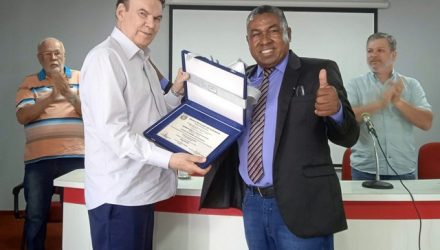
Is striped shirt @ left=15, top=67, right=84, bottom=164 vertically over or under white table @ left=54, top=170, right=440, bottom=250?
over

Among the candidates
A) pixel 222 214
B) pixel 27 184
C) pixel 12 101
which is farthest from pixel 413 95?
pixel 12 101

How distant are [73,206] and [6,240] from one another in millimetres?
2120

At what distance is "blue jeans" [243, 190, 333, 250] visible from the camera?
4.60 ft

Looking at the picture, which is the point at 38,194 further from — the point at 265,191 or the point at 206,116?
the point at 265,191

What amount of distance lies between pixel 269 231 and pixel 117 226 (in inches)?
21.6

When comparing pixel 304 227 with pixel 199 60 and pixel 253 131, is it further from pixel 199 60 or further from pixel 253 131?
pixel 199 60

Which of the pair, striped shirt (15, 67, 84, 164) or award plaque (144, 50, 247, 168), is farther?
striped shirt (15, 67, 84, 164)

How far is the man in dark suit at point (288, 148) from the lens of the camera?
1390mm

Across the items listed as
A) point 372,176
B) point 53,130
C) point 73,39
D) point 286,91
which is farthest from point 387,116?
point 73,39

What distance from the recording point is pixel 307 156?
1.41 meters

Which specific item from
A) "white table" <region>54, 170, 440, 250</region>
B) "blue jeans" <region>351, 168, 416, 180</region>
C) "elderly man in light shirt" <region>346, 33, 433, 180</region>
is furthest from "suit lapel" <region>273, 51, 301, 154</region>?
"blue jeans" <region>351, 168, 416, 180</region>

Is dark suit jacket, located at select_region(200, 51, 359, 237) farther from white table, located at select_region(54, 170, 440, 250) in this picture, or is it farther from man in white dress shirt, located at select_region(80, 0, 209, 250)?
white table, located at select_region(54, 170, 440, 250)

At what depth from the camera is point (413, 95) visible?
8.64 ft

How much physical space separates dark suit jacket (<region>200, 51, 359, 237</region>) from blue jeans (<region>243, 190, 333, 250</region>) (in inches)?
1.6
